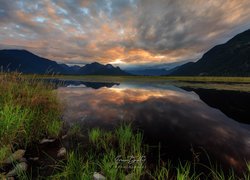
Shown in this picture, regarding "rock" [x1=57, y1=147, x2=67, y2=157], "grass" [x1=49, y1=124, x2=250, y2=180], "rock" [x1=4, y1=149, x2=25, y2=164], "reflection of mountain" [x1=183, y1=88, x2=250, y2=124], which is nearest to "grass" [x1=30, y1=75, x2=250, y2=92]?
"rock" [x1=57, y1=147, x2=67, y2=157]

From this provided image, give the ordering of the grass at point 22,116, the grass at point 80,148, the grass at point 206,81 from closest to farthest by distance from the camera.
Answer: the grass at point 80,148 → the grass at point 22,116 → the grass at point 206,81

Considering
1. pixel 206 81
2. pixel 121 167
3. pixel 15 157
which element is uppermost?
pixel 121 167

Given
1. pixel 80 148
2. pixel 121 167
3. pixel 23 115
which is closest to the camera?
pixel 121 167

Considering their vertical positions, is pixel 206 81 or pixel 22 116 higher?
pixel 22 116

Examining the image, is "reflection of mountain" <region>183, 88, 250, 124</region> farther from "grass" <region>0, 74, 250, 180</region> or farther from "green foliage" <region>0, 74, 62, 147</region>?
"green foliage" <region>0, 74, 62, 147</region>

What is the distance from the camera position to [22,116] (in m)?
7.08

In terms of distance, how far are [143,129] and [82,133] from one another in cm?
395

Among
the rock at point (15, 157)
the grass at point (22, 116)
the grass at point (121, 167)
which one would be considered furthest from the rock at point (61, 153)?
the grass at point (22, 116)

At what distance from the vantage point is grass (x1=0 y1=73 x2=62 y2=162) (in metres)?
5.88

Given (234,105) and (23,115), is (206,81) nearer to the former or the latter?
(234,105)

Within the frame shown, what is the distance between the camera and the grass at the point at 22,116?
19.3ft

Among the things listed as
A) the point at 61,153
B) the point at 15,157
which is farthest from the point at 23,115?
the point at 61,153

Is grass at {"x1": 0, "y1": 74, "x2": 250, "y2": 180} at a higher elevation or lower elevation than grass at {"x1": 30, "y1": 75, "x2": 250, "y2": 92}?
higher

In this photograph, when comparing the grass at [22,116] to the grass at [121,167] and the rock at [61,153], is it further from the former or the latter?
the grass at [121,167]
